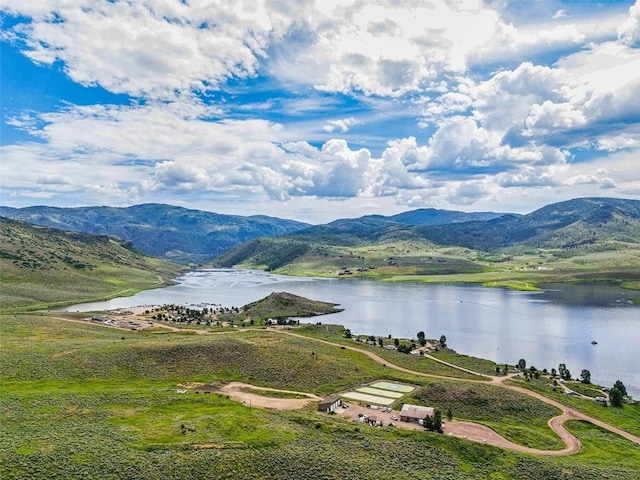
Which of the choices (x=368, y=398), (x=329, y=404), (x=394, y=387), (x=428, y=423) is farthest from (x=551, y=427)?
(x=329, y=404)

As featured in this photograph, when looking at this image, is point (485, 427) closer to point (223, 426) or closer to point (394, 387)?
point (394, 387)

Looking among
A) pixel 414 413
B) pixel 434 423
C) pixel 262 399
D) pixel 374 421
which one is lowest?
pixel 374 421

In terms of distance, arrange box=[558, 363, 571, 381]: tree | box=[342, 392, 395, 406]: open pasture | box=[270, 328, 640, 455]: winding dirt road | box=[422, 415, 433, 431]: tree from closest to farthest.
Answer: box=[270, 328, 640, 455]: winding dirt road
box=[422, 415, 433, 431]: tree
box=[342, 392, 395, 406]: open pasture
box=[558, 363, 571, 381]: tree

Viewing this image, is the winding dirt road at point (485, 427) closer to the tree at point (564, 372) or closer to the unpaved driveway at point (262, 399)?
the unpaved driveway at point (262, 399)

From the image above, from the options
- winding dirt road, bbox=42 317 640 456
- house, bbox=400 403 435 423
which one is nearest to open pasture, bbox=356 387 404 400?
house, bbox=400 403 435 423

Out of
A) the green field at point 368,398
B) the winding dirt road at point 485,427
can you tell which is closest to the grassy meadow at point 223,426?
the winding dirt road at point 485,427

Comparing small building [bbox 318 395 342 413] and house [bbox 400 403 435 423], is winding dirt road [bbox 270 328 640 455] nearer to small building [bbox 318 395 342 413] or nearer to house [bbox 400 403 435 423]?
house [bbox 400 403 435 423]
